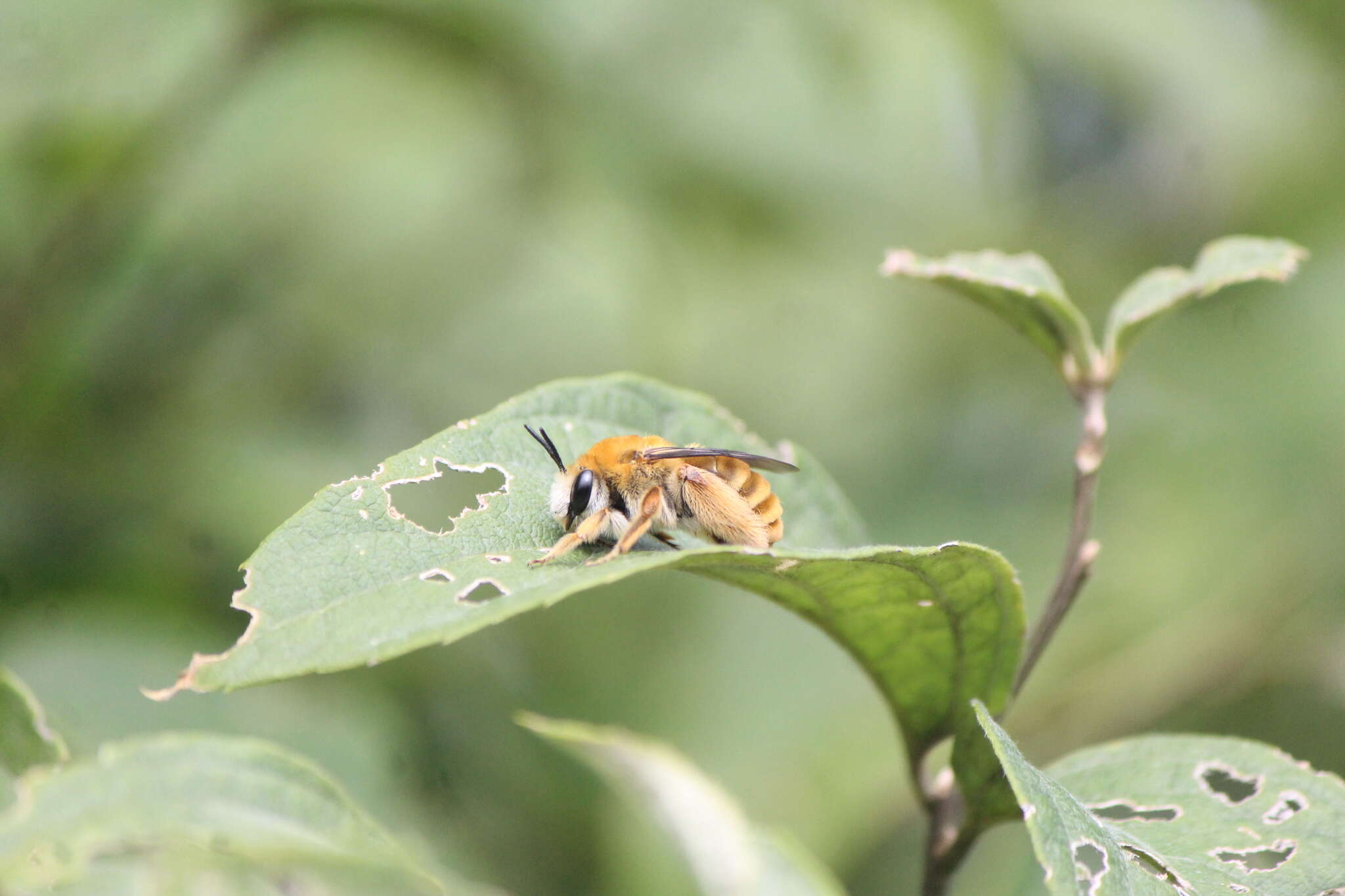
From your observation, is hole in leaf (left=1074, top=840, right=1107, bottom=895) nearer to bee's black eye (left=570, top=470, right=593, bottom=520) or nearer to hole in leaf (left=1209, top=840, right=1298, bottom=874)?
hole in leaf (left=1209, top=840, right=1298, bottom=874)

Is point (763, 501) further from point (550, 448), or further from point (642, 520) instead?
point (550, 448)

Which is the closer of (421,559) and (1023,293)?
(421,559)

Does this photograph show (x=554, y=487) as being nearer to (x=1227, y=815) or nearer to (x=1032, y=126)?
(x=1227, y=815)

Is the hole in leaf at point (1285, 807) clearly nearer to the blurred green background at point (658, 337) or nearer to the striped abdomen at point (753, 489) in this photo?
the striped abdomen at point (753, 489)

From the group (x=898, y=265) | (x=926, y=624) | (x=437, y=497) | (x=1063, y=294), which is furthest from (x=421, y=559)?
(x=437, y=497)

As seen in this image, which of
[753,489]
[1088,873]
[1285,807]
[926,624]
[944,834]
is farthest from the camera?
[753,489]

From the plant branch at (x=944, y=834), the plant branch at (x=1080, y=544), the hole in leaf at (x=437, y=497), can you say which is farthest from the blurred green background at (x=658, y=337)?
the plant branch at (x=1080, y=544)

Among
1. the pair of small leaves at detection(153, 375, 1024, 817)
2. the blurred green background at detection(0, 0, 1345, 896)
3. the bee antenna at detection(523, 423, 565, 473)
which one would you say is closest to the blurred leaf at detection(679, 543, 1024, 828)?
the pair of small leaves at detection(153, 375, 1024, 817)
